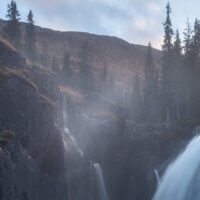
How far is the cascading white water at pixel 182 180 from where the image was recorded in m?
23.3

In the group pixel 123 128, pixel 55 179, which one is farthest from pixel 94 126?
pixel 55 179

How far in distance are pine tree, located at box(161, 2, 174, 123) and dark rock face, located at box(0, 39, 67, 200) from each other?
22322 mm

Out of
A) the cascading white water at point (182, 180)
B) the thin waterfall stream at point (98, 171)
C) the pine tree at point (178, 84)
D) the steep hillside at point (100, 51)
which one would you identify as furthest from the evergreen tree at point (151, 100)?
the steep hillside at point (100, 51)

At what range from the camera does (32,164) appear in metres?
20.8

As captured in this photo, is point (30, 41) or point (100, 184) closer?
point (100, 184)

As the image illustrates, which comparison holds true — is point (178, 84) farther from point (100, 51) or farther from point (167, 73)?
point (100, 51)

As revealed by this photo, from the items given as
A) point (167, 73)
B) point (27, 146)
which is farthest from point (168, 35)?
point (27, 146)

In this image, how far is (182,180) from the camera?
82.8ft

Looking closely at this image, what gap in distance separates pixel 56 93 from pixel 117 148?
12219 mm

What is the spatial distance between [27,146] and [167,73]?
30.6 metres

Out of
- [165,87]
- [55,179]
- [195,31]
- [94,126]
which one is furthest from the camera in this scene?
[195,31]

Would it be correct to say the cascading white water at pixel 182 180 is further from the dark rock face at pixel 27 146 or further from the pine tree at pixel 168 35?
the pine tree at pixel 168 35

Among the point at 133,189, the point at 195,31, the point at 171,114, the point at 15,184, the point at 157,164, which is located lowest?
the point at 133,189

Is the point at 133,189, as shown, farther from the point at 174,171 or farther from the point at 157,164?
the point at 174,171
